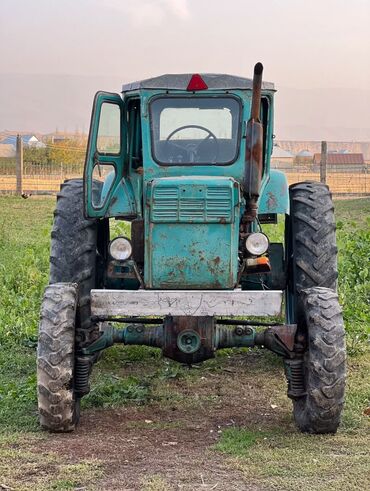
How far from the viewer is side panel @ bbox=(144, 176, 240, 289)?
6543 mm

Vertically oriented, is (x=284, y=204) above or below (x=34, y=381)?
above

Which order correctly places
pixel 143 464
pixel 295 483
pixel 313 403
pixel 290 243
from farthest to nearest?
pixel 290 243, pixel 313 403, pixel 143 464, pixel 295 483

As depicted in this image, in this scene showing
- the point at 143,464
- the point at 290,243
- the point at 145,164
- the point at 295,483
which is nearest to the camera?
the point at 295,483

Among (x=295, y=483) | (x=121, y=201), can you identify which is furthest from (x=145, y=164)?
(x=295, y=483)

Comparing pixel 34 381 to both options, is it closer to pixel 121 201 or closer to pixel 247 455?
pixel 121 201

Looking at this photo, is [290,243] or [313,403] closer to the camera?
[313,403]

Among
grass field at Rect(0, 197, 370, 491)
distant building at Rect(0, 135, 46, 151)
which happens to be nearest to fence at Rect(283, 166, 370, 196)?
distant building at Rect(0, 135, 46, 151)

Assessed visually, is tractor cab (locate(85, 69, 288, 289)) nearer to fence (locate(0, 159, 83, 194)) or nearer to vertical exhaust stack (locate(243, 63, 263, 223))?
vertical exhaust stack (locate(243, 63, 263, 223))

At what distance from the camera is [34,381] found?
24.1ft

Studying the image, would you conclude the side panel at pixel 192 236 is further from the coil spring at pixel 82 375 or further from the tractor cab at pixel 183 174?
the coil spring at pixel 82 375

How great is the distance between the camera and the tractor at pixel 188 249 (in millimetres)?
6312

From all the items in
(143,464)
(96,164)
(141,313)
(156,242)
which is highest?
(96,164)

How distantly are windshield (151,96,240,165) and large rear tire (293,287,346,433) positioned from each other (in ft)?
5.06

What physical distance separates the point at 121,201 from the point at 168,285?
39.6 inches
